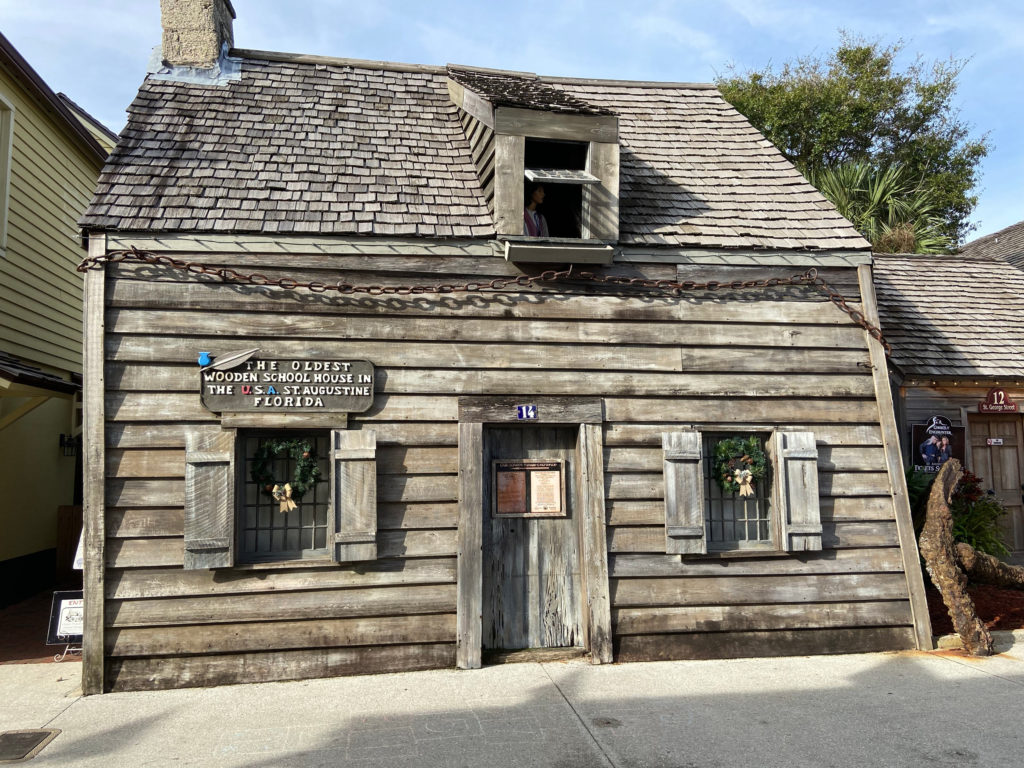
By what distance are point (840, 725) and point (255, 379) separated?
4974 millimetres

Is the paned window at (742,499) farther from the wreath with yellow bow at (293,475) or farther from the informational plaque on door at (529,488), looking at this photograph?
the wreath with yellow bow at (293,475)

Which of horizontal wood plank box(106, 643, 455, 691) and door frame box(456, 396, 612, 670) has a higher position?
door frame box(456, 396, 612, 670)

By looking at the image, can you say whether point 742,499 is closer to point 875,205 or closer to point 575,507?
point 575,507

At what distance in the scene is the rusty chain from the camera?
6.10m

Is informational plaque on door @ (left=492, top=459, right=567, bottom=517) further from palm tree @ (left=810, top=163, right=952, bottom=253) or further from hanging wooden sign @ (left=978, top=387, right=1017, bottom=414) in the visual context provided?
palm tree @ (left=810, top=163, right=952, bottom=253)

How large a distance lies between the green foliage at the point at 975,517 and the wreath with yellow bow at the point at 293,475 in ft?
26.0

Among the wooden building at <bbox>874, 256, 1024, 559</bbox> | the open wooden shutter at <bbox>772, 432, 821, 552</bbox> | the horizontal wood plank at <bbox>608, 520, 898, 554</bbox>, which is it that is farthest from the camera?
the wooden building at <bbox>874, 256, 1024, 559</bbox>

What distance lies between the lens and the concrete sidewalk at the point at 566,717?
445cm

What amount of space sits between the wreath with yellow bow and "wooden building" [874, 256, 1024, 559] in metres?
7.68

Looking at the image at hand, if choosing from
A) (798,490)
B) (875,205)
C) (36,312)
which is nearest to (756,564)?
(798,490)

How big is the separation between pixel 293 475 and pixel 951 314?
33.7 ft

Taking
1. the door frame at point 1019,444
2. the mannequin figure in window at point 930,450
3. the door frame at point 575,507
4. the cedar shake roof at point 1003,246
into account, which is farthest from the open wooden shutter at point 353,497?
the cedar shake roof at point 1003,246

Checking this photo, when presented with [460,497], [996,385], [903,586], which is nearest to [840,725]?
[903,586]

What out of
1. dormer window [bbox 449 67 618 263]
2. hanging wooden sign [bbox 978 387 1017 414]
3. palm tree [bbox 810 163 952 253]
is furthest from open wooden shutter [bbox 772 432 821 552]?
palm tree [bbox 810 163 952 253]
